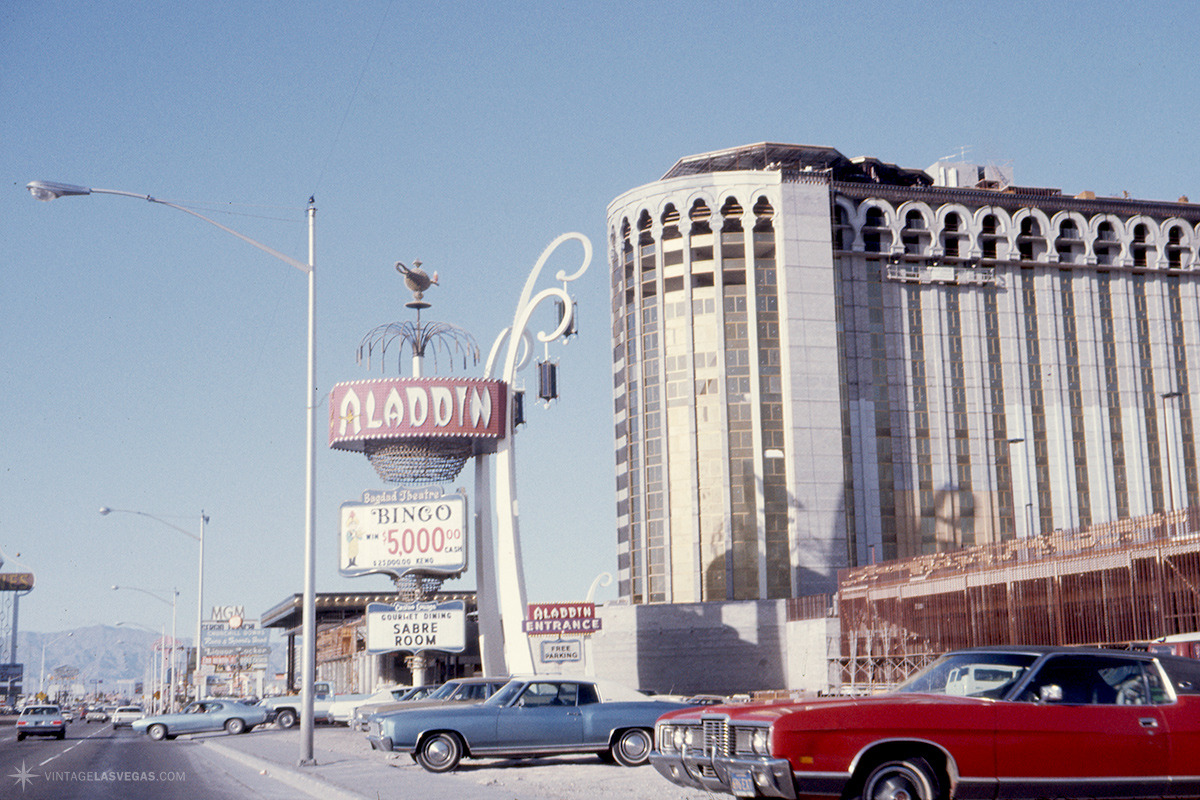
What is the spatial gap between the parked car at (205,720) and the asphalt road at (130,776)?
8864mm

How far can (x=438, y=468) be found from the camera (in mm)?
45531

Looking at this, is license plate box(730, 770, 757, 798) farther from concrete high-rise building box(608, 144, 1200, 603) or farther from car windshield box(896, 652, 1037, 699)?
concrete high-rise building box(608, 144, 1200, 603)

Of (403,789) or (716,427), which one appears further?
(716,427)

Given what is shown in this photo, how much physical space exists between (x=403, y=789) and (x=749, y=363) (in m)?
61.7

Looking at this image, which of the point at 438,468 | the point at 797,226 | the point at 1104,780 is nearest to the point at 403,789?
the point at 1104,780

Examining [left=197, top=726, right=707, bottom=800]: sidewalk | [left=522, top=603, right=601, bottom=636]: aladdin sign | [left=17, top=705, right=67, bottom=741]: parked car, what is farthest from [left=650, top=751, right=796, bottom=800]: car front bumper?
[left=17, top=705, right=67, bottom=741]: parked car

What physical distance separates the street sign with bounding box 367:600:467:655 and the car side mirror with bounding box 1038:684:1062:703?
33606mm

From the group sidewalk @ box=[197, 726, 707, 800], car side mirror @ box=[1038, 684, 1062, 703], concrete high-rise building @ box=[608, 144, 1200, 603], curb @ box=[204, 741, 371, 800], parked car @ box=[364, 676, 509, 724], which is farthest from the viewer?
concrete high-rise building @ box=[608, 144, 1200, 603]

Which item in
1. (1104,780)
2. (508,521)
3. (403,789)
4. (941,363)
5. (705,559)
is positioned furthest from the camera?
(941,363)

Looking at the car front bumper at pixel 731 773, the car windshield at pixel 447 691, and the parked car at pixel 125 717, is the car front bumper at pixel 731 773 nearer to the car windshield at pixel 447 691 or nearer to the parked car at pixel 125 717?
the car windshield at pixel 447 691

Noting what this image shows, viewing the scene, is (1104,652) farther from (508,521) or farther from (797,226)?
(797,226)

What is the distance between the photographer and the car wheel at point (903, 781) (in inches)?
440

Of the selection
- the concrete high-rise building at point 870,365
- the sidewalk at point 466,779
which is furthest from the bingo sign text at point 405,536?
the concrete high-rise building at point 870,365

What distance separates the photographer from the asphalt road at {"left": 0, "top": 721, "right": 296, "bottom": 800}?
1842 centimetres
